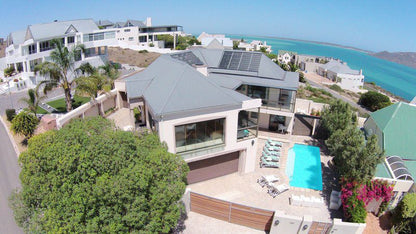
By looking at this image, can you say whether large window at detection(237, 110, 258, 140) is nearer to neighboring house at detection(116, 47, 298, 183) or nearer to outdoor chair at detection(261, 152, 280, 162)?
neighboring house at detection(116, 47, 298, 183)

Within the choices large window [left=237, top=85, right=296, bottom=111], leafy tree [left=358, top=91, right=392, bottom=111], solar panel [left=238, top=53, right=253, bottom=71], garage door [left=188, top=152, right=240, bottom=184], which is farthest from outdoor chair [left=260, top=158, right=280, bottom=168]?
leafy tree [left=358, top=91, right=392, bottom=111]

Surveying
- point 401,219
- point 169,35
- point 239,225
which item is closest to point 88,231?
point 239,225

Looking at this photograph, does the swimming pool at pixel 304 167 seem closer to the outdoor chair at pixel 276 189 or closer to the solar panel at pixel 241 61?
the outdoor chair at pixel 276 189

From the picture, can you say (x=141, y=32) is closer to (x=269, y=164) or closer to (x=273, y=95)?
(x=273, y=95)

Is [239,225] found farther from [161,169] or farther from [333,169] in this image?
[333,169]

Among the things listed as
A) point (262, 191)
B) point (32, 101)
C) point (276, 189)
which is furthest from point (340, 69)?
point (32, 101)

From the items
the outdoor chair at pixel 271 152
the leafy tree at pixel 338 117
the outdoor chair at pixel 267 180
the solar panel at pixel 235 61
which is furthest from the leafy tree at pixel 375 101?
the outdoor chair at pixel 267 180
